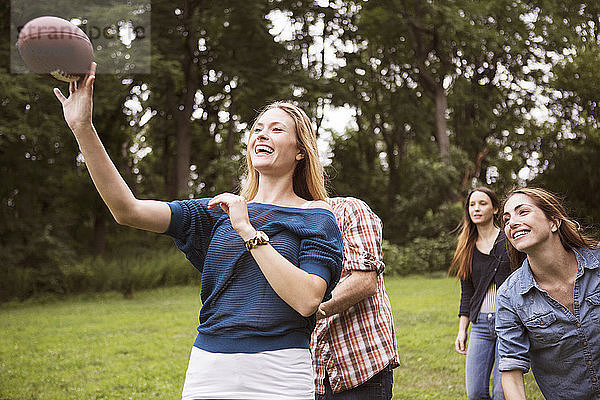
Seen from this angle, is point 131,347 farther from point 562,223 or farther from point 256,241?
point 256,241

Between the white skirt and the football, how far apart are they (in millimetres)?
997

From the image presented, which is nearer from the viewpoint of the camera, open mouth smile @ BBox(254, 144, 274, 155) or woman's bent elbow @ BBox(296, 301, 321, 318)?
woman's bent elbow @ BBox(296, 301, 321, 318)

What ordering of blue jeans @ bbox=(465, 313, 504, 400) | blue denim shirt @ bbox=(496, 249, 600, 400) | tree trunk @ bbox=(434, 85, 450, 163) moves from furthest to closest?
tree trunk @ bbox=(434, 85, 450, 163) → blue jeans @ bbox=(465, 313, 504, 400) → blue denim shirt @ bbox=(496, 249, 600, 400)

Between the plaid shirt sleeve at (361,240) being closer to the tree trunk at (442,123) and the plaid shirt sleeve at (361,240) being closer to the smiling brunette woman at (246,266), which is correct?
the smiling brunette woman at (246,266)

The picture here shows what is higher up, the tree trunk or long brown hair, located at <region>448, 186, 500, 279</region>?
the tree trunk

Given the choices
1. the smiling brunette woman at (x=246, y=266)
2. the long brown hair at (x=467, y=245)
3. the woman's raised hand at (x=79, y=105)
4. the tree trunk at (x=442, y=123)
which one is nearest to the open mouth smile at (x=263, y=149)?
the smiling brunette woman at (x=246, y=266)

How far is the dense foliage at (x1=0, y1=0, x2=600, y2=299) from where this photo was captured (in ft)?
59.0

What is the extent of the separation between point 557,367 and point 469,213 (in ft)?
8.99

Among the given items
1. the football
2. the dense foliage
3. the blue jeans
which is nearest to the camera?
the football

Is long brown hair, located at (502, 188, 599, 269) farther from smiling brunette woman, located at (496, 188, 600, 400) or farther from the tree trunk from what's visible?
the tree trunk

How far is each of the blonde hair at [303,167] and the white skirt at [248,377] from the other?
0.65 metres

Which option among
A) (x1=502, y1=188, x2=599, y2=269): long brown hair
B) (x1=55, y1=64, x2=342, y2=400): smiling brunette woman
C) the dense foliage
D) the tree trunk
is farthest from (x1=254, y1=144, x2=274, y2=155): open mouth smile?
the tree trunk

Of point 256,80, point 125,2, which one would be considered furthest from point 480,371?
point 256,80

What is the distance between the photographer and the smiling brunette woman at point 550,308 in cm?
297
